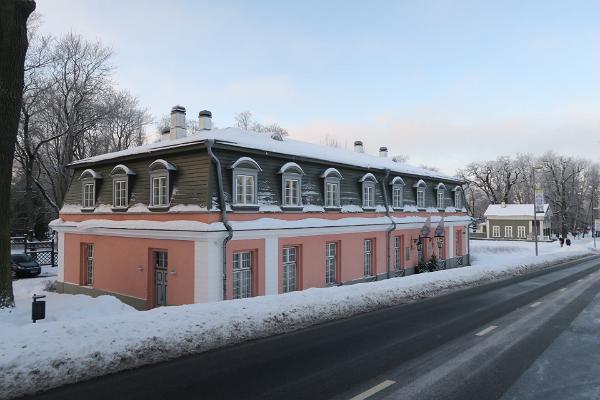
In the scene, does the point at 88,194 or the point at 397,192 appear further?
the point at 397,192

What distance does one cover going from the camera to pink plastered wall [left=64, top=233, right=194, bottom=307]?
51.3ft

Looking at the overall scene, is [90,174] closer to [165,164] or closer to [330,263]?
[165,164]

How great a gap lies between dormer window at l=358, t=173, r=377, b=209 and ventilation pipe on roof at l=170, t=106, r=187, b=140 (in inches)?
368

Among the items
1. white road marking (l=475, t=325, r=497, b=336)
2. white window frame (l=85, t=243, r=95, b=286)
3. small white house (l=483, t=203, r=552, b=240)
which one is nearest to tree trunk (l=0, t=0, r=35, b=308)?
white window frame (l=85, t=243, r=95, b=286)

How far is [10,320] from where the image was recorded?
9.70m

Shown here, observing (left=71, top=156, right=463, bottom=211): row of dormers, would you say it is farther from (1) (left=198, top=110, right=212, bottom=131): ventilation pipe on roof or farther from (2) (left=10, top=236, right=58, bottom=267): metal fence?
(2) (left=10, top=236, right=58, bottom=267): metal fence

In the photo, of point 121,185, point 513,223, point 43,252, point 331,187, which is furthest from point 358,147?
point 513,223

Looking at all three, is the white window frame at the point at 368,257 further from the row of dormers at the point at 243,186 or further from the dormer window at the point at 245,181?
the dormer window at the point at 245,181

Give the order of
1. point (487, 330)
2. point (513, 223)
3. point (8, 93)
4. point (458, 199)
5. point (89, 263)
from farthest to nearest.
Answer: point (513, 223)
point (458, 199)
point (89, 263)
point (487, 330)
point (8, 93)

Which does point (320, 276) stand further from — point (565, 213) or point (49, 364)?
point (565, 213)

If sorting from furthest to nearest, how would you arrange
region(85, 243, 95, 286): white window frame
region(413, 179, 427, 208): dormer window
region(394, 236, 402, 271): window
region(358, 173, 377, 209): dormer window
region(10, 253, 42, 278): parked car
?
region(413, 179, 427, 208): dormer window, region(10, 253, 42, 278): parked car, region(394, 236, 402, 271): window, region(358, 173, 377, 209): dormer window, region(85, 243, 95, 286): white window frame

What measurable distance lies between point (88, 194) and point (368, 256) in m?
14.6

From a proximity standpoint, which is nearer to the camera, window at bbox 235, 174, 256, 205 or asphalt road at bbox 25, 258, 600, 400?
asphalt road at bbox 25, 258, 600, 400

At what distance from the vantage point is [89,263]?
20.9 metres
